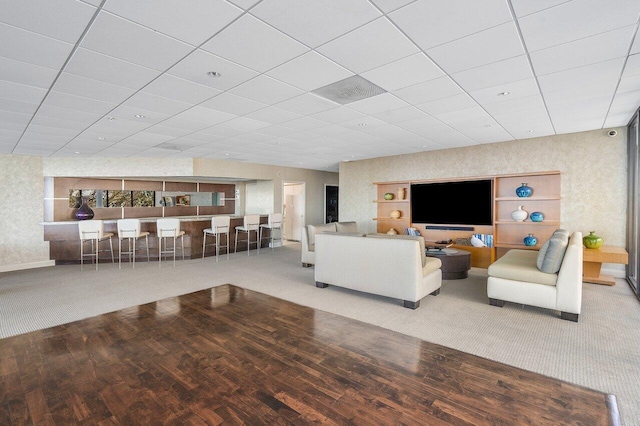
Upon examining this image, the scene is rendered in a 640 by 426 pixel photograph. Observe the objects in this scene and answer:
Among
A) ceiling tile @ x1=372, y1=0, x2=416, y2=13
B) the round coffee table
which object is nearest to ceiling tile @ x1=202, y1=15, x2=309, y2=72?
ceiling tile @ x1=372, y1=0, x2=416, y2=13

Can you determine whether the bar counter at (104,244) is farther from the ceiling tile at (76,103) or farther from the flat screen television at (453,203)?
the flat screen television at (453,203)

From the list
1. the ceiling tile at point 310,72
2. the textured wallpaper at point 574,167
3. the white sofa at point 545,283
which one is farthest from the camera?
the textured wallpaper at point 574,167

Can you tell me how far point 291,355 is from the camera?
2.71 m

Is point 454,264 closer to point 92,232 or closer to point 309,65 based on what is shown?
point 309,65

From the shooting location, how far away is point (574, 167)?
18.1ft

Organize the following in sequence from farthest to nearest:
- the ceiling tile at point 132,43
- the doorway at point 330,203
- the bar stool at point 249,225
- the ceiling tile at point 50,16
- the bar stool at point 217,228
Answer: the doorway at point 330,203
the bar stool at point 249,225
the bar stool at point 217,228
the ceiling tile at point 132,43
the ceiling tile at point 50,16

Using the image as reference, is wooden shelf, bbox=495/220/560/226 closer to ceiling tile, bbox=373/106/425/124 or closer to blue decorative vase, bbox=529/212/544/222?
blue decorative vase, bbox=529/212/544/222

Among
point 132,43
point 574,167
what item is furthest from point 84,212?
point 574,167

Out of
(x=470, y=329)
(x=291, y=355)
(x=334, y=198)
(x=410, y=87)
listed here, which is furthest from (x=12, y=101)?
(x=334, y=198)

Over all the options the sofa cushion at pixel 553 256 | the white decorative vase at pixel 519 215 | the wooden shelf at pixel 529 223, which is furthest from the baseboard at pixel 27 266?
the white decorative vase at pixel 519 215

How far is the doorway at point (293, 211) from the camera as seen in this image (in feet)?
35.2

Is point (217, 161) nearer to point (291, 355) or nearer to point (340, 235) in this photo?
point (340, 235)

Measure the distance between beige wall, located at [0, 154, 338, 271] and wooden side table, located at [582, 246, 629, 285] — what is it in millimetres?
7762

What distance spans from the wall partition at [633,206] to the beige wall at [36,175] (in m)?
8.11
